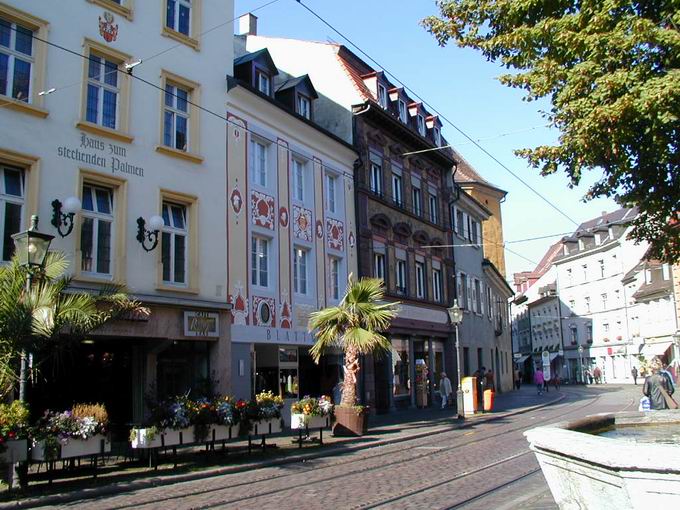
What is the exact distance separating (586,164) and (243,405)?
333 inches

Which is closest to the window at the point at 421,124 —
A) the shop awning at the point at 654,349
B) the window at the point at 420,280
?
the window at the point at 420,280

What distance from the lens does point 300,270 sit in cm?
2344

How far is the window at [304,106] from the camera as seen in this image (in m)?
24.7

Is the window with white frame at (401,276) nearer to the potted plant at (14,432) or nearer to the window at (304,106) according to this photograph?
the window at (304,106)

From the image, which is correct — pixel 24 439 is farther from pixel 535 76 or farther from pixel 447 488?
pixel 535 76

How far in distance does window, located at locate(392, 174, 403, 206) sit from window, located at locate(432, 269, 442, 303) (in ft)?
15.8

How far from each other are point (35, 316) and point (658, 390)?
10616 mm

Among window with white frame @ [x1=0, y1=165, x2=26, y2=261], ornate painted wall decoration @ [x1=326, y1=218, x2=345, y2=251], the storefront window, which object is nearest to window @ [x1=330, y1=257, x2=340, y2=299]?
ornate painted wall decoration @ [x1=326, y1=218, x2=345, y2=251]

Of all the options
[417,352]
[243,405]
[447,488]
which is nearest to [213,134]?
[243,405]

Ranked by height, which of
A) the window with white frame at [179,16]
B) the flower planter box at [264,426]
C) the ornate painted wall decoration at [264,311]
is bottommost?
the flower planter box at [264,426]

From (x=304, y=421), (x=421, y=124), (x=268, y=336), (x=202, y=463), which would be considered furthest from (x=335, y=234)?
(x=202, y=463)

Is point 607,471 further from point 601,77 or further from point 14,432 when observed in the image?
point 14,432

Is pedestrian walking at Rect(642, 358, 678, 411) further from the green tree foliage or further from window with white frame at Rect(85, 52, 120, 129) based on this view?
window with white frame at Rect(85, 52, 120, 129)

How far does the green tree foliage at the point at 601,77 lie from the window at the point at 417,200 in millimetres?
19708
